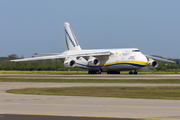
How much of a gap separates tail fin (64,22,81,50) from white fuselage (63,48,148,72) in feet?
16.4

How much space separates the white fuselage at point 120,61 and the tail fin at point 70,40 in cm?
501

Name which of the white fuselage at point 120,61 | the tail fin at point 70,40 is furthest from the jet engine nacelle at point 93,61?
the tail fin at point 70,40

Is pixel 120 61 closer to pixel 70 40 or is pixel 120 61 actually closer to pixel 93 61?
pixel 93 61

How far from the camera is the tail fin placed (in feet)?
219

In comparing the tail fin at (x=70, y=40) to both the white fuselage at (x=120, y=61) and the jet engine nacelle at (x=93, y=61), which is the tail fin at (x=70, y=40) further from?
the jet engine nacelle at (x=93, y=61)

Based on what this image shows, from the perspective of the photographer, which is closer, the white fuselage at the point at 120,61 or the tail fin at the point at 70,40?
the white fuselage at the point at 120,61

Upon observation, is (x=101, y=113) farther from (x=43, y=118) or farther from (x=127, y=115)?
(x=43, y=118)

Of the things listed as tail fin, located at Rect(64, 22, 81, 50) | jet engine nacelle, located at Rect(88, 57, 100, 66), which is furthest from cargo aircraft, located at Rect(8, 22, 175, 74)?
tail fin, located at Rect(64, 22, 81, 50)

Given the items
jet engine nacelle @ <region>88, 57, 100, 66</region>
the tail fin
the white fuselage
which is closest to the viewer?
the white fuselage

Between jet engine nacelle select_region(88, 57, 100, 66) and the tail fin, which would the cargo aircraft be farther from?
the tail fin

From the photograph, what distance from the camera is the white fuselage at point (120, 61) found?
52688 mm

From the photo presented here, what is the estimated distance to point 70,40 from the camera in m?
67.5

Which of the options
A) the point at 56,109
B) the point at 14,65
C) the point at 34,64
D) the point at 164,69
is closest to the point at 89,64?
the point at 34,64

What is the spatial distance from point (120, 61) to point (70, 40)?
16567 millimetres
